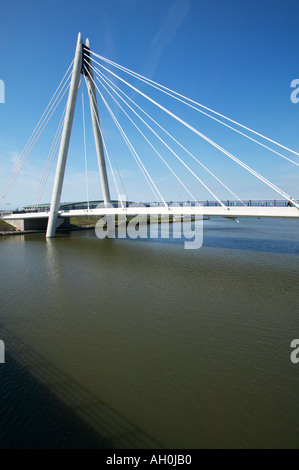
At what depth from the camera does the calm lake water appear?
Result: 11.2 feet

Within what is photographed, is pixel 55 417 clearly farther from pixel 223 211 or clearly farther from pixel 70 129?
pixel 70 129

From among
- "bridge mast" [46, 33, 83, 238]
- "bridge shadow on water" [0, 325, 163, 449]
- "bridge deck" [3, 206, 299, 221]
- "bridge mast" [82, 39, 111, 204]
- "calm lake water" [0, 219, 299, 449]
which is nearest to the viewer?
"bridge shadow on water" [0, 325, 163, 449]

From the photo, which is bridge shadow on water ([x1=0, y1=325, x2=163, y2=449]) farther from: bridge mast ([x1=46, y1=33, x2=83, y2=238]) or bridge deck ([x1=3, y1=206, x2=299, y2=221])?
bridge mast ([x1=46, y1=33, x2=83, y2=238])

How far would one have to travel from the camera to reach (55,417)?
3625 mm

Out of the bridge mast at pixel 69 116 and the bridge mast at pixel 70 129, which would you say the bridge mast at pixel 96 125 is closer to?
the bridge mast at pixel 70 129

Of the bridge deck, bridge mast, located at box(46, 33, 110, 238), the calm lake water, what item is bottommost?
the calm lake water

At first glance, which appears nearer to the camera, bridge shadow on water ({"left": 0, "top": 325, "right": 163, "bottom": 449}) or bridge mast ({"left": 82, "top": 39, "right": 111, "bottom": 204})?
bridge shadow on water ({"left": 0, "top": 325, "right": 163, "bottom": 449})

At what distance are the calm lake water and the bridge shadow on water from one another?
17 mm

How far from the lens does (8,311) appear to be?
7.55m

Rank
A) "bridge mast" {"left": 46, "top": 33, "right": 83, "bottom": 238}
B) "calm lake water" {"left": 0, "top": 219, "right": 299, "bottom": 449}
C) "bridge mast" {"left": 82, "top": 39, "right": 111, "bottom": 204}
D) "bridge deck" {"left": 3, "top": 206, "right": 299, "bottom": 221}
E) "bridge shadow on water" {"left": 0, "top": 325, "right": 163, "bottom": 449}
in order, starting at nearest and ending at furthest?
1. "bridge shadow on water" {"left": 0, "top": 325, "right": 163, "bottom": 449}
2. "calm lake water" {"left": 0, "top": 219, "right": 299, "bottom": 449}
3. "bridge deck" {"left": 3, "top": 206, "right": 299, "bottom": 221}
4. "bridge mast" {"left": 46, "top": 33, "right": 83, "bottom": 238}
5. "bridge mast" {"left": 82, "top": 39, "right": 111, "bottom": 204}

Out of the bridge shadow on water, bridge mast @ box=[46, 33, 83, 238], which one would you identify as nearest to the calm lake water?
the bridge shadow on water

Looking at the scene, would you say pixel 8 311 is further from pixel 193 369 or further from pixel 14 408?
pixel 193 369

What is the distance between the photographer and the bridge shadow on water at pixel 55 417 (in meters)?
3.26
